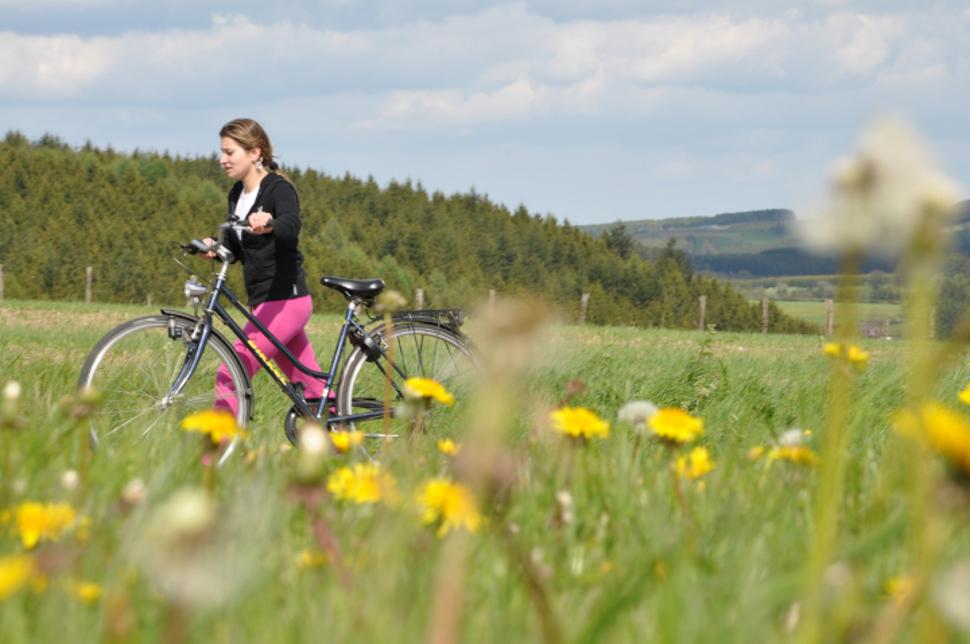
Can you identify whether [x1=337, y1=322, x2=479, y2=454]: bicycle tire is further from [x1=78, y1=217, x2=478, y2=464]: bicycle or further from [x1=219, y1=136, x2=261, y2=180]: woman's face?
[x1=219, y1=136, x2=261, y2=180]: woman's face

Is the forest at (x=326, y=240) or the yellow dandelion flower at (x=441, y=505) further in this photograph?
the forest at (x=326, y=240)

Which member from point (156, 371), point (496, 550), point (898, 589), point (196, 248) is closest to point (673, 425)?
point (496, 550)

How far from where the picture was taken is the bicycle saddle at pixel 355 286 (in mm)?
5164

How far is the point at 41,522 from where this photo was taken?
167 cm

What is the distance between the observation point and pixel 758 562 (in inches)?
75.4

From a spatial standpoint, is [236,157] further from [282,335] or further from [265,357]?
[265,357]

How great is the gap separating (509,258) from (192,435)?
325ft

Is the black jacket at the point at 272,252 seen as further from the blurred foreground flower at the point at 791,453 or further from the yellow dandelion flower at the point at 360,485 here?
the yellow dandelion flower at the point at 360,485

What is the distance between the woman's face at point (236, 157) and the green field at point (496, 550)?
2.59 metres

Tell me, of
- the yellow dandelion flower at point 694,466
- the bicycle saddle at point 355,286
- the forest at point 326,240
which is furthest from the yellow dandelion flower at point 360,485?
the forest at point 326,240

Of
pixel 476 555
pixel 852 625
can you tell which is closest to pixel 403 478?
pixel 476 555

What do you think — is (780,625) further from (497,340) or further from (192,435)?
(192,435)

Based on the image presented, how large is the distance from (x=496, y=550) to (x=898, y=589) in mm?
647

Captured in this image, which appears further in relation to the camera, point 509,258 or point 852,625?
point 509,258
